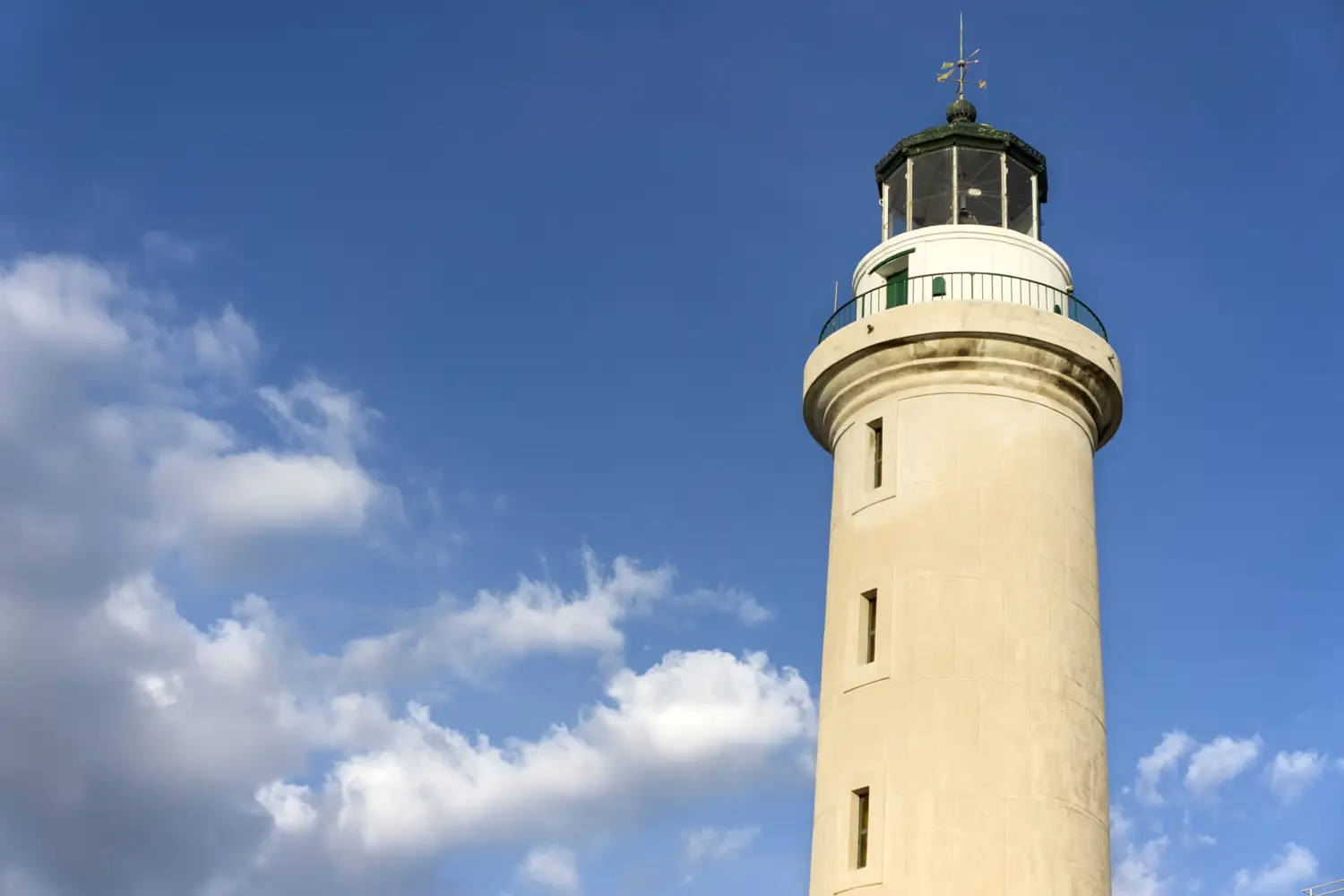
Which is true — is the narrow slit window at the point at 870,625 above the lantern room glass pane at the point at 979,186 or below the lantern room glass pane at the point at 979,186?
below

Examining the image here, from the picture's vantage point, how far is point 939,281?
2792 cm

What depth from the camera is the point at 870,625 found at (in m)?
25.4

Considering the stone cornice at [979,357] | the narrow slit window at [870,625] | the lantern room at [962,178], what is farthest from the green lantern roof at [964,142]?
the narrow slit window at [870,625]

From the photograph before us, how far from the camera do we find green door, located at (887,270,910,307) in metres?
28.7

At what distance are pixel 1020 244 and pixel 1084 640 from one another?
26.0 feet

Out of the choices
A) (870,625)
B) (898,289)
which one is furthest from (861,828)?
(898,289)

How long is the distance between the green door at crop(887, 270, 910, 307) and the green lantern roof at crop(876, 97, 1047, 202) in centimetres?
314

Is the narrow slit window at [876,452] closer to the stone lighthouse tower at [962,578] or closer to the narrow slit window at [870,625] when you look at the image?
the stone lighthouse tower at [962,578]

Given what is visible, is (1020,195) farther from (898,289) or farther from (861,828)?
(861,828)

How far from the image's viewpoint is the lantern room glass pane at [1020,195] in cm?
3067

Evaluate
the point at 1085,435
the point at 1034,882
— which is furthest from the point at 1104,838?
the point at 1085,435

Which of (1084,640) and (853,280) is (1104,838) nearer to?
(1084,640)

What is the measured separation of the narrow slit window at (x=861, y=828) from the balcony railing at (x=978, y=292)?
8.97m

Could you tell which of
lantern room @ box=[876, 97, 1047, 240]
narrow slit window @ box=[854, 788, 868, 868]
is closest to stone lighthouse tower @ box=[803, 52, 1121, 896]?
narrow slit window @ box=[854, 788, 868, 868]
